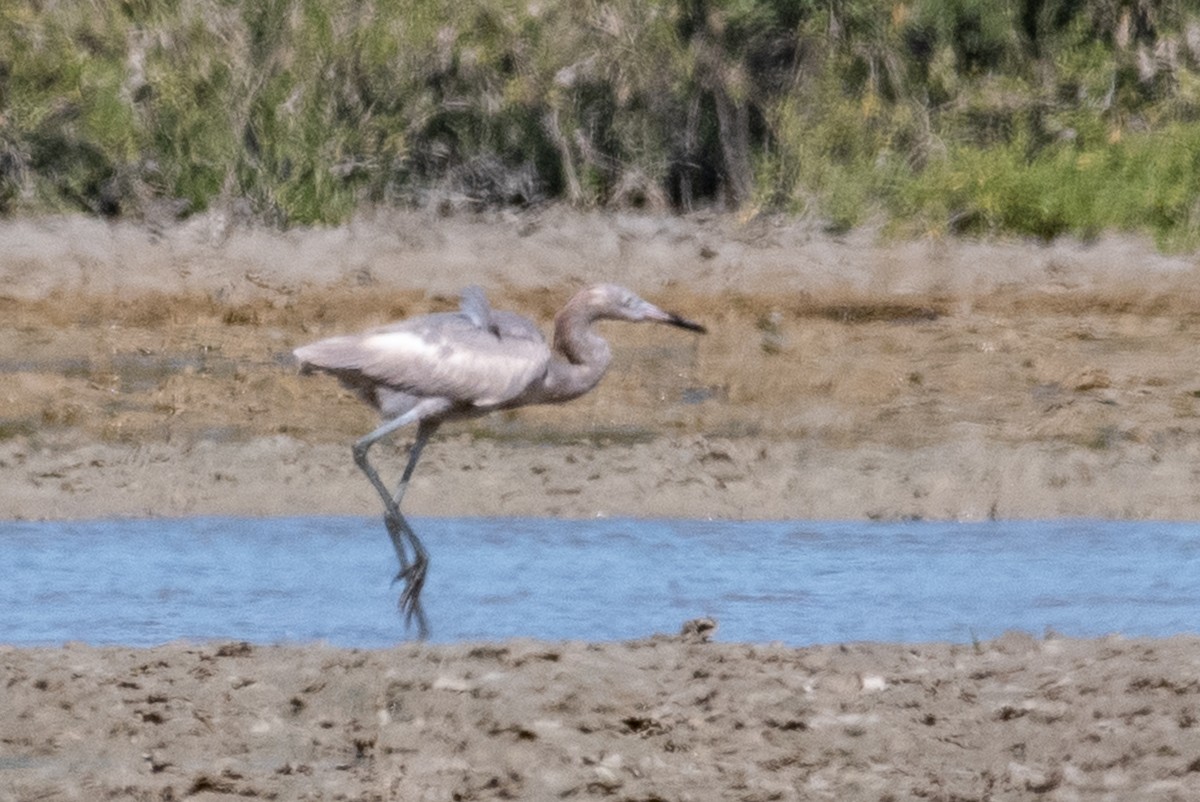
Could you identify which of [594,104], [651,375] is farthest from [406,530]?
[594,104]

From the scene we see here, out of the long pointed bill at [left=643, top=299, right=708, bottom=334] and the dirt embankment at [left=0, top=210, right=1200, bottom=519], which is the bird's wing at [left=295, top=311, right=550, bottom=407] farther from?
the dirt embankment at [left=0, top=210, right=1200, bottom=519]

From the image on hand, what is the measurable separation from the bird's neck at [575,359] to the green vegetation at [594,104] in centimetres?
880

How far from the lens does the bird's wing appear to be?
948 centimetres

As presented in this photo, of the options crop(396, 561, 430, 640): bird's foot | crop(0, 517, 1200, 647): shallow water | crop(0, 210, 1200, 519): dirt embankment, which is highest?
crop(396, 561, 430, 640): bird's foot

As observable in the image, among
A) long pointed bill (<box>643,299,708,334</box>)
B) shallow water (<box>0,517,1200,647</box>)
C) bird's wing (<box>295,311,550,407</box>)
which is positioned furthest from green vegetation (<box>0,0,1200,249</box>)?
bird's wing (<box>295,311,550,407</box>)

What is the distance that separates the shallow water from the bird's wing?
808 millimetres

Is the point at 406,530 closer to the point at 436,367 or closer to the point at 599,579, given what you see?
the point at 436,367

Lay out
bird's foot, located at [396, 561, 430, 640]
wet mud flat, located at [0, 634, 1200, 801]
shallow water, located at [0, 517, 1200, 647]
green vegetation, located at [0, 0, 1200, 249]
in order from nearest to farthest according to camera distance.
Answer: wet mud flat, located at [0, 634, 1200, 801], shallow water, located at [0, 517, 1200, 647], bird's foot, located at [396, 561, 430, 640], green vegetation, located at [0, 0, 1200, 249]

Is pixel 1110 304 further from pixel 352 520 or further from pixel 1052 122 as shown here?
pixel 352 520

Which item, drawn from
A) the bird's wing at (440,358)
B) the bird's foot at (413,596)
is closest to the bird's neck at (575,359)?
the bird's wing at (440,358)

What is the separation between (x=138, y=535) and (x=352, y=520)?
115cm

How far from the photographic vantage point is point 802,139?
19328 mm

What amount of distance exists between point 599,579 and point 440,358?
1113mm

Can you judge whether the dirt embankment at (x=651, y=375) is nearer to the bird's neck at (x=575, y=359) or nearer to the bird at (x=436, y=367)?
the bird's neck at (x=575, y=359)
